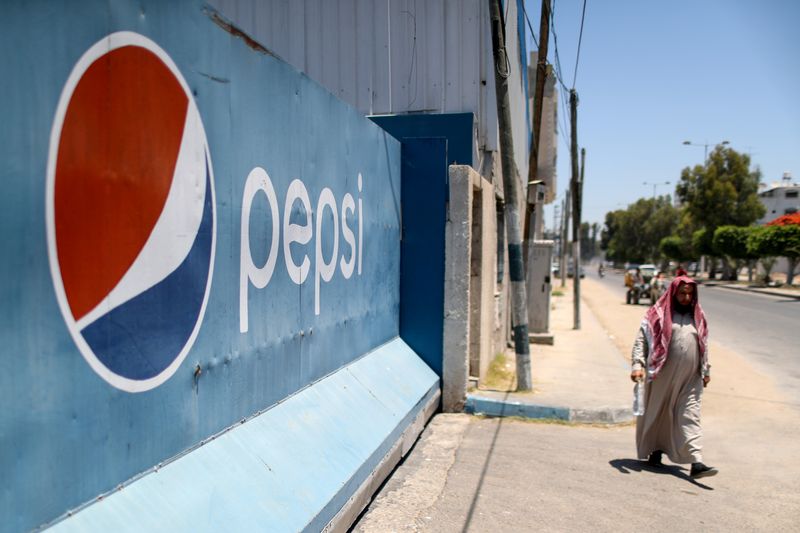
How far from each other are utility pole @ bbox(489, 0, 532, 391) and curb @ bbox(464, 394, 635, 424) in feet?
2.81

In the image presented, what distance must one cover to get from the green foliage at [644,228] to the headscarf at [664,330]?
3413 inches

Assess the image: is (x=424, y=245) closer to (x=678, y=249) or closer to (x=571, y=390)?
(x=571, y=390)

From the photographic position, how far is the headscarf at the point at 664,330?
5.86 m

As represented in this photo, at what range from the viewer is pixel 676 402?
5.95m

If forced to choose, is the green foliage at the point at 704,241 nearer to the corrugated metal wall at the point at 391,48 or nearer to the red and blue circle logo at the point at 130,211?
the corrugated metal wall at the point at 391,48

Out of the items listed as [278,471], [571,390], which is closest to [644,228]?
[571,390]

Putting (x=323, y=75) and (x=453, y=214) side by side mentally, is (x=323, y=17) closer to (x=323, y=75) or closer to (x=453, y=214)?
(x=323, y=75)

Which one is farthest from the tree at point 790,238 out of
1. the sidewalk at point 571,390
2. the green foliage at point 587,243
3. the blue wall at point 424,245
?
the green foliage at point 587,243

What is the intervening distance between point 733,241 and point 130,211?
4829 centimetres

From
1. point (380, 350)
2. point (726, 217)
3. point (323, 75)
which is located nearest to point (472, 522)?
point (380, 350)

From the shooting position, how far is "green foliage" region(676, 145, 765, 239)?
50094 millimetres

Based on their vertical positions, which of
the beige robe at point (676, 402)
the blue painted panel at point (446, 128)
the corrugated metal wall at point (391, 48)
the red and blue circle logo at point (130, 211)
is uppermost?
the corrugated metal wall at point (391, 48)

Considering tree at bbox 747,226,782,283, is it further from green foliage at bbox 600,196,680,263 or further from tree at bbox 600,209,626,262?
tree at bbox 600,209,626,262

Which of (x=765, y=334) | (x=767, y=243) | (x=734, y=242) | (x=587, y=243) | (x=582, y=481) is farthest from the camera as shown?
(x=587, y=243)
